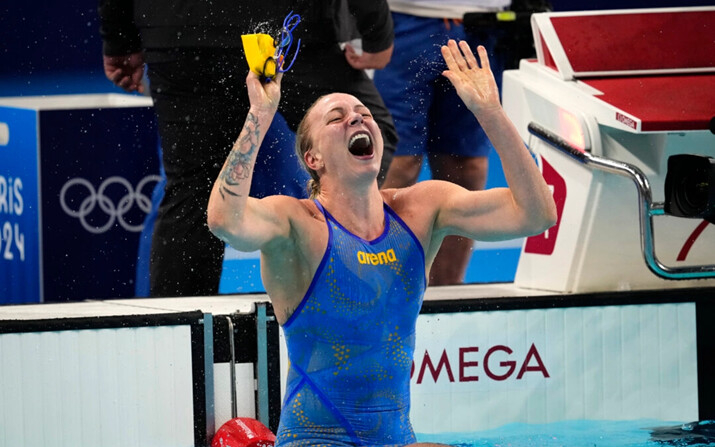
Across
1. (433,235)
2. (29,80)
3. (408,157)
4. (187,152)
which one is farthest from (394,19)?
(433,235)

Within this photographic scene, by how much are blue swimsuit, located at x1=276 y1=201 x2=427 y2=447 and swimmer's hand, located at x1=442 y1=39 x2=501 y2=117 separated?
51cm

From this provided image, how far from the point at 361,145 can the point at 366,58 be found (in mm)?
1815

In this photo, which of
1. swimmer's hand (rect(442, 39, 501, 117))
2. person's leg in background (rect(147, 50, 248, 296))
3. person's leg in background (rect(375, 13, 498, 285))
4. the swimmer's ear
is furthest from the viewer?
person's leg in background (rect(375, 13, 498, 285))

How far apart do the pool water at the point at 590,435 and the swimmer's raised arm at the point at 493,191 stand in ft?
3.43

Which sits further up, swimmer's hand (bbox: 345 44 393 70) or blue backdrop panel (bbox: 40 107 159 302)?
swimmer's hand (bbox: 345 44 393 70)

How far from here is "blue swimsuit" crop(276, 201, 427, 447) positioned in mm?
3229

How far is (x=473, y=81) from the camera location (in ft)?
10.3

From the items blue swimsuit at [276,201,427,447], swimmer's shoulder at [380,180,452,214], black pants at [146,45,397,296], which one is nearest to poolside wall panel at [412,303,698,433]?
swimmer's shoulder at [380,180,452,214]

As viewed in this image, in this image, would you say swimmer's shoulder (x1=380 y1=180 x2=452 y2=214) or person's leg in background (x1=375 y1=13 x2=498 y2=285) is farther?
person's leg in background (x1=375 y1=13 x2=498 y2=285)

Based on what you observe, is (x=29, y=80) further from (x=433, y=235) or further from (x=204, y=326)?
(x=433, y=235)

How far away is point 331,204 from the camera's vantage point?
3357 mm

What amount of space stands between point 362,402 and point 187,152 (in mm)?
1948

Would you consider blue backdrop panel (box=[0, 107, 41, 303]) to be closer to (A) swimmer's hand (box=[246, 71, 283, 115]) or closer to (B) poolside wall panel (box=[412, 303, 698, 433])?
(B) poolside wall panel (box=[412, 303, 698, 433])

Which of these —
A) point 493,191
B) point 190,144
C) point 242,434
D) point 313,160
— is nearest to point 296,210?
point 313,160
